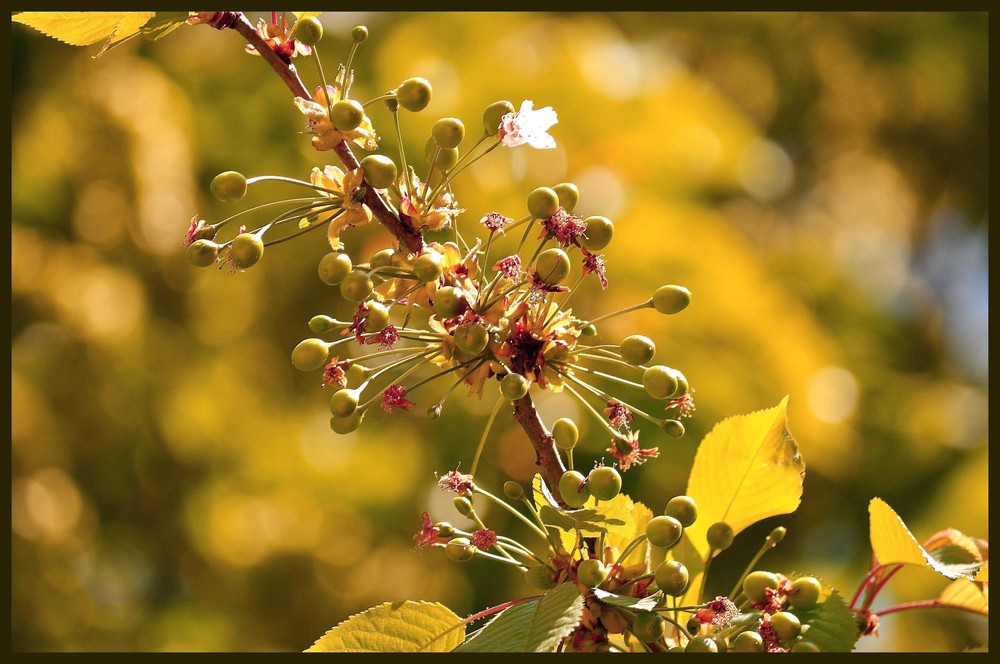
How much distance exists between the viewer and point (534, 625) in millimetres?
717

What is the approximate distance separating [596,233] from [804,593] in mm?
352

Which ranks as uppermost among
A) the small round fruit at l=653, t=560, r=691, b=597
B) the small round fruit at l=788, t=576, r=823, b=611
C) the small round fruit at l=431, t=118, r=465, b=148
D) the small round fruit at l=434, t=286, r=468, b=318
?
the small round fruit at l=431, t=118, r=465, b=148

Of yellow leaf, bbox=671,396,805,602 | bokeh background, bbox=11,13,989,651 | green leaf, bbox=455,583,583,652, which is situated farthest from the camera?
bokeh background, bbox=11,13,989,651

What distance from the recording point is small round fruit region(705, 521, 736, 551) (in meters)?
0.86

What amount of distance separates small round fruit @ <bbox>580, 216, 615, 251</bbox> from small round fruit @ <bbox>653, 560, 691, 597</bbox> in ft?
0.91

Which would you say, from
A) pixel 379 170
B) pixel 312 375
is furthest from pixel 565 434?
pixel 312 375

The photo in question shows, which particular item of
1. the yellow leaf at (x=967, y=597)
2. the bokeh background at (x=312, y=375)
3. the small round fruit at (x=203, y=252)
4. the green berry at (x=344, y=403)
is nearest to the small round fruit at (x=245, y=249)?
the small round fruit at (x=203, y=252)

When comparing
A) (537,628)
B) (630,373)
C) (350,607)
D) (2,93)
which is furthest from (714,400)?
(537,628)

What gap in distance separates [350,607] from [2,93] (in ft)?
6.99

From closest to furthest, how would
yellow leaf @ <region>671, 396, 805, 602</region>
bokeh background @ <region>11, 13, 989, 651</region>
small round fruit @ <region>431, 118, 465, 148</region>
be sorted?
small round fruit @ <region>431, 118, 465, 148</region> → yellow leaf @ <region>671, 396, 805, 602</region> → bokeh background @ <region>11, 13, 989, 651</region>

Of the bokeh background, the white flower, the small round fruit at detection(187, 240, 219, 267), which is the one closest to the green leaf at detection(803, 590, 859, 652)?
the white flower

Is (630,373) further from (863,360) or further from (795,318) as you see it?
(863,360)

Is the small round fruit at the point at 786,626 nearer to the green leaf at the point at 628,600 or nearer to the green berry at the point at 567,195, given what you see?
the green leaf at the point at 628,600

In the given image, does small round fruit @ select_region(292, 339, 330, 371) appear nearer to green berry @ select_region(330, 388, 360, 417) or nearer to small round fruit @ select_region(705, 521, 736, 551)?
green berry @ select_region(330, 388, 360, 417)
